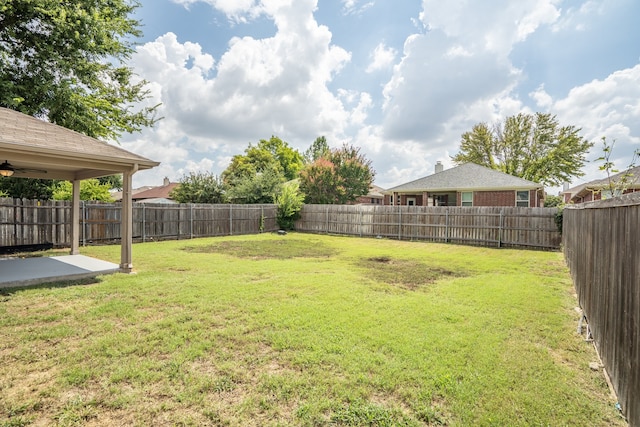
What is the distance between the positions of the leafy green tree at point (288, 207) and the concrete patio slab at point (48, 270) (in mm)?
11319

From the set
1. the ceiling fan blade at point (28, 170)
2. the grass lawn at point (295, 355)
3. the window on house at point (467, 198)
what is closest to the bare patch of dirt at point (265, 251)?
the grass lawn at point (295, 355)

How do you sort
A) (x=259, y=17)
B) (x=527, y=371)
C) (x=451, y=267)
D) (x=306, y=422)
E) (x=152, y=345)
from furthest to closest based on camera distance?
(x=259, y=17), (x=451, y=267), (x=152, y=345), (x=527, y=371), (x=306, y=422)

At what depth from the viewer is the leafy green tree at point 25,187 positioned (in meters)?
12.2

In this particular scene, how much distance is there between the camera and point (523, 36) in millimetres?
10344

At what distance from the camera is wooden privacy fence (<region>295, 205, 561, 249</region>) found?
1238cm

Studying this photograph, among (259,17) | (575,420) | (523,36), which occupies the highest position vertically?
(259,17)

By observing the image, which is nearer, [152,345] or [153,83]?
[152,345]

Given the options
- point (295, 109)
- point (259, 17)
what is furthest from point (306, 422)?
point (295, 109)

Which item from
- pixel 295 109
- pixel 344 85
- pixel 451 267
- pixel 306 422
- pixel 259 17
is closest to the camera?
pixel 306 422

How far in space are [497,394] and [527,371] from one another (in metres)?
A: 0.61

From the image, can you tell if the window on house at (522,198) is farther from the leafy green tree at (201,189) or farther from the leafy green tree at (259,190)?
the leafy green tree at (201,189)

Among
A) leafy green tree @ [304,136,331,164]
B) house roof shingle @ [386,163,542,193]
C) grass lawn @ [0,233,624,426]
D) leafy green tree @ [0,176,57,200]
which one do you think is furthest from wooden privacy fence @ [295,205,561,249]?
leafy green tree @ [304,136,331,164]

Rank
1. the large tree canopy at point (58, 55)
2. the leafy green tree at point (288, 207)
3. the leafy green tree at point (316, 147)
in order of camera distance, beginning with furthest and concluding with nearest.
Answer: the leafy green tree at point (316, 147) → the leafy green tree at point (288, 207) → the large tree canopy at point (58, 55)

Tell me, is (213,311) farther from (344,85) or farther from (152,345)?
(344,85)
